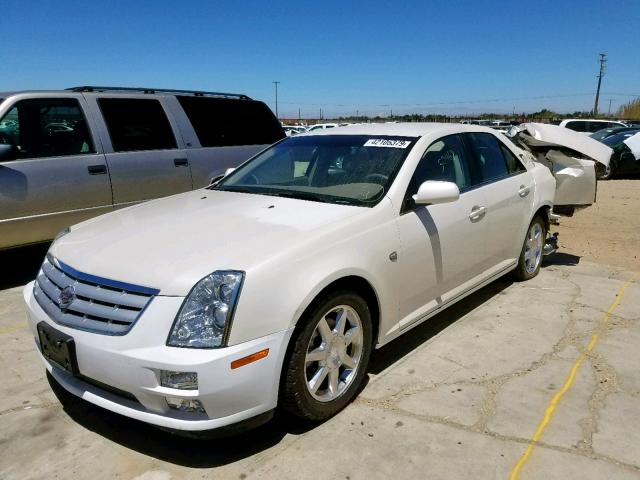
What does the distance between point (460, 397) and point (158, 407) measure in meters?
1.75

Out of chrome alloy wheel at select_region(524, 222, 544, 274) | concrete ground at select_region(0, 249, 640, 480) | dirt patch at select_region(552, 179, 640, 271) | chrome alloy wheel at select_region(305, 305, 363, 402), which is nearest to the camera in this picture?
concrete ground at select_region(0, 249, 640, 480)

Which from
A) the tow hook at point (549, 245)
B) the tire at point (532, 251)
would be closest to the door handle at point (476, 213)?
the tire at point (532, 251)

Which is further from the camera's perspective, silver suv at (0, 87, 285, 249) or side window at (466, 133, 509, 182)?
silver suv at (0, 87, 285, 249)

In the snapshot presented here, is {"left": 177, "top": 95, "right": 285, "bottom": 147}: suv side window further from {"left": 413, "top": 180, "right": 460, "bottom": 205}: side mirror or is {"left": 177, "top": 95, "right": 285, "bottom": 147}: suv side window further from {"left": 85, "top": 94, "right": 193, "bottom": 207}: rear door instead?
{"left": 413, "top": 180, "right": 460, "bottom": 205}: side mirror

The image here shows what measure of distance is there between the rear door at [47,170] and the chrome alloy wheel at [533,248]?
423 centimetres

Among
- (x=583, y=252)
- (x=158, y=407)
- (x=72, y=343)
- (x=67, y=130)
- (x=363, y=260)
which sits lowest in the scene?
(x=583, y=252)

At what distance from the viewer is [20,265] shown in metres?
5.90

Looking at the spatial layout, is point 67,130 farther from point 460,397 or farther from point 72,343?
point 460,397

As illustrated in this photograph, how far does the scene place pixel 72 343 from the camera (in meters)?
2.46

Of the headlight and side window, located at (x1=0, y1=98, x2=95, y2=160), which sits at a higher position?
side window, located at (x1=0, y1=98, x2=95, y2=160)

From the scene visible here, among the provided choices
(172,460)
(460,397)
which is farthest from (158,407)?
(460,397)

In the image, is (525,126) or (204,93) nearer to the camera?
(525,126)

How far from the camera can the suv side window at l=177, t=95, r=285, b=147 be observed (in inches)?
252

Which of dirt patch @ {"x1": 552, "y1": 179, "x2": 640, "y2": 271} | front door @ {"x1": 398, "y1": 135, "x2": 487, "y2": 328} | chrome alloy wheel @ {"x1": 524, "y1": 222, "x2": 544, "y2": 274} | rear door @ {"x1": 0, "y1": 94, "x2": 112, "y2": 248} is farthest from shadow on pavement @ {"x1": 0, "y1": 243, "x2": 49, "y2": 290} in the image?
dirt patch @ {"x1": 552, "y1": 179, "x2": 640, "y2": 271}
